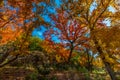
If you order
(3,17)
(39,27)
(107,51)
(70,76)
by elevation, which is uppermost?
(3,17)

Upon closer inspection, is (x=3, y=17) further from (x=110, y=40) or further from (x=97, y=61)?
(x=97, y=61)

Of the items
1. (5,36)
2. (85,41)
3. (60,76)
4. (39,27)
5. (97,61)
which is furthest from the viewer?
(97,61)

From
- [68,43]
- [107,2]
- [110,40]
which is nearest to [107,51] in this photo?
[110,40]

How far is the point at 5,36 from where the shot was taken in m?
16.4

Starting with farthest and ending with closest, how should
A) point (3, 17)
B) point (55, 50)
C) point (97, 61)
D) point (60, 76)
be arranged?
point (97, 61) → point (55, 50) → point (60, 76) → point (3, 17)

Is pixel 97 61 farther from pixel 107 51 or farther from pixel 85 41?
pixel 107 51

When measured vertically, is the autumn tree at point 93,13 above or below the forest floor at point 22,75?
above

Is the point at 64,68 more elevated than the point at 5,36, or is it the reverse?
the point at 5,36

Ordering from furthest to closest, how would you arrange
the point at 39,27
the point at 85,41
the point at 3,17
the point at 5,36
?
1. the point at 85,41
2. the point at 5,36
3. the point at 3,17
4. the point at 39,27

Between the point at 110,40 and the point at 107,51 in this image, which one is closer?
the point at 110,40

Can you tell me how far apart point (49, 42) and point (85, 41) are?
341 centimetres

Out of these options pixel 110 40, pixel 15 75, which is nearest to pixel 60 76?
pixel 15 75

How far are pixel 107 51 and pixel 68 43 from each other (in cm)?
781

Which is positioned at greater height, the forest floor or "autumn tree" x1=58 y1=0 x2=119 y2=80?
"autumn tree" x1=58 y1=0 x2=119 y2=80
